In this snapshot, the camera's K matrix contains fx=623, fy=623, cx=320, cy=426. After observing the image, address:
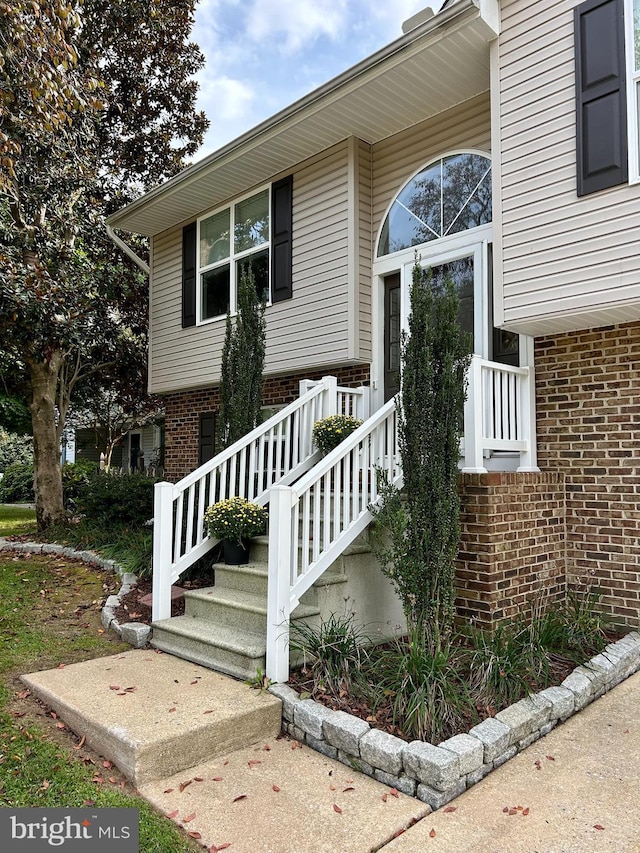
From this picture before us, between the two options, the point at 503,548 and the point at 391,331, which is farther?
the point at 391,331

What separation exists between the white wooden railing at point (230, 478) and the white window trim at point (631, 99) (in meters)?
3.15

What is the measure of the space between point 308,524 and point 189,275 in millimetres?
5967

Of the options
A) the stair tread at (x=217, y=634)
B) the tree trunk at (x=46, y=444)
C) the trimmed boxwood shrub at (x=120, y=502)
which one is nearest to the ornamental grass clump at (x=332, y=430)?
the stair tread at (x=217, y=634)

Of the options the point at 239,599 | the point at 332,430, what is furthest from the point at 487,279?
the point at 239,599

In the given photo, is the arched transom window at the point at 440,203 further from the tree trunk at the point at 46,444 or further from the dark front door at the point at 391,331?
the tree trunk at the point at 46,444

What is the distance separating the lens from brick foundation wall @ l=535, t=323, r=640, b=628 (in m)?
4.95

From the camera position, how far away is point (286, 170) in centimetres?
764

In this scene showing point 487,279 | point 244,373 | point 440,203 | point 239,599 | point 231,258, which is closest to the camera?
point 239,599

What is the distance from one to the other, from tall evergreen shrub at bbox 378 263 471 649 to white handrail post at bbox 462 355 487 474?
686 millimetres

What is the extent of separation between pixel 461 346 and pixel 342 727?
2.41 metres

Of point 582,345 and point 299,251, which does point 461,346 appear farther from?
point 299,251

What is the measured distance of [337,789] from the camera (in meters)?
3.02

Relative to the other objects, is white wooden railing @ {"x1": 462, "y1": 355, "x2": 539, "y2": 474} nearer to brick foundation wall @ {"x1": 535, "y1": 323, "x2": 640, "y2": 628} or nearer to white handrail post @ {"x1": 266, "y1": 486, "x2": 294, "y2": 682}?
brick foundation wall @ {"x1": 535, "y1": 323, "x2": 640, "y2": 628}

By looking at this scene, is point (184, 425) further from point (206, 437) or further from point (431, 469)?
point (431, 469)
